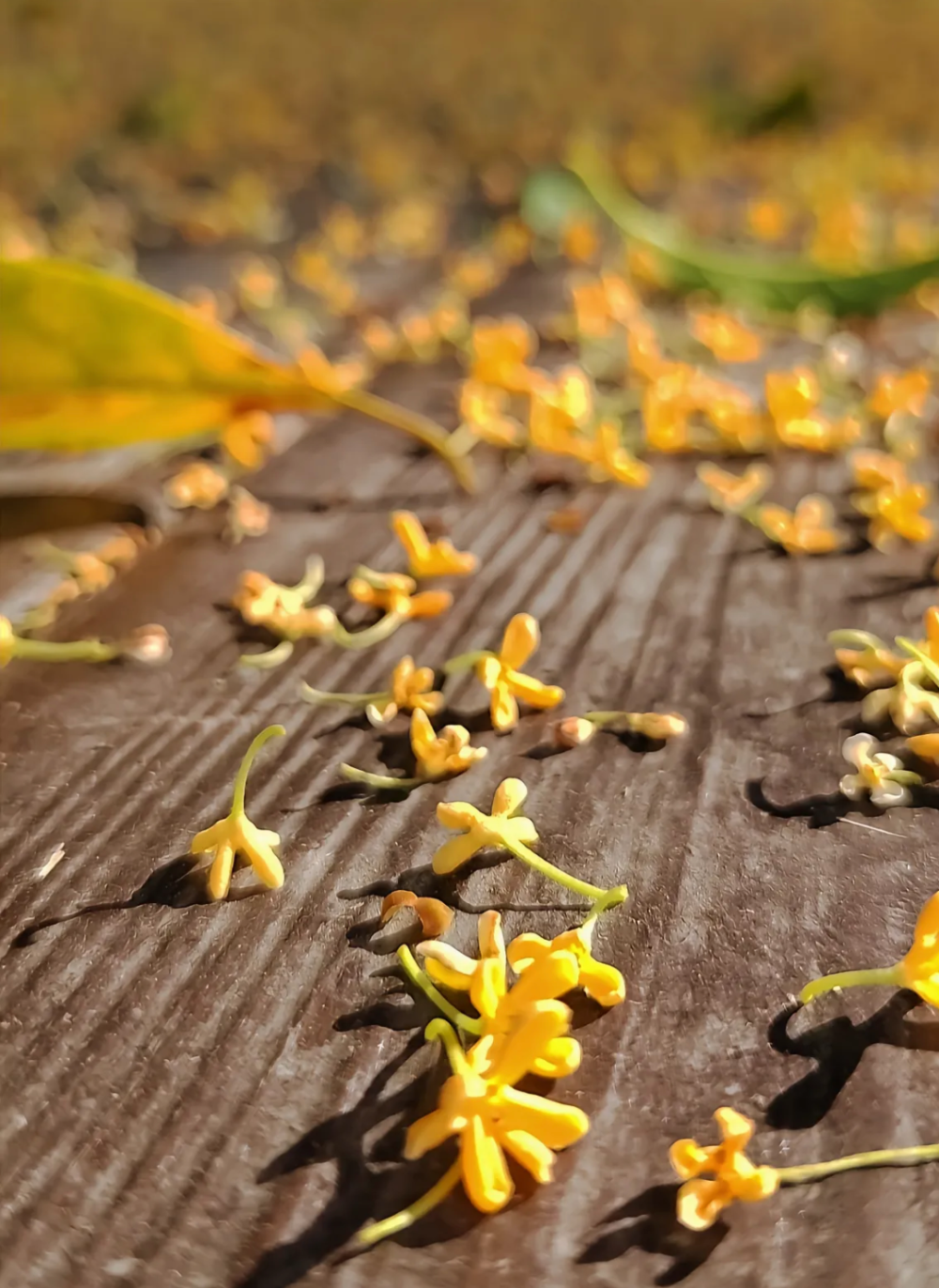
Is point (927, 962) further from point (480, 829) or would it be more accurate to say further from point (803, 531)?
point (803, 531)

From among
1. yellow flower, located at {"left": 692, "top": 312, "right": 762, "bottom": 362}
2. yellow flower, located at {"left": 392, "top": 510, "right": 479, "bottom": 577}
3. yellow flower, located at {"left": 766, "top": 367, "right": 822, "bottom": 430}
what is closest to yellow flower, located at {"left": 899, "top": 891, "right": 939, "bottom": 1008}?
yellow flower, located at {"left": 392, "top": 510, "right": 479, "bottom": 577}

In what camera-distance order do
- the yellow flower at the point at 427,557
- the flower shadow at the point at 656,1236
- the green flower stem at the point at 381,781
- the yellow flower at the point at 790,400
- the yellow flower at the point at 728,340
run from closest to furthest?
the flower shadow at the point at 656,1236 < the green flower stem at the point at 381,781 < the yellow flower at the point at 427,557 < the yellow flower at the point at 790,400 < the yellow flower at the point at 728,340

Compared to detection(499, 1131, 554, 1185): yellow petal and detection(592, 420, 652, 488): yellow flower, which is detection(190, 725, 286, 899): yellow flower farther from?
detection(592, 420, 652, 488): yellow flower

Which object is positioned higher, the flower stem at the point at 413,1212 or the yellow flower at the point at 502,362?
the yellow flower at the point at 502,362

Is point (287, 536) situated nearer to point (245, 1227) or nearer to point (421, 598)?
point (421, 598)

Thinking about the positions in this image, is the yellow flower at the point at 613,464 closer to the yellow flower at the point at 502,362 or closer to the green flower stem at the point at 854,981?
the yellow flower at the point at 502,362

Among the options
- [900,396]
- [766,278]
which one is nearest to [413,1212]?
[900,396]

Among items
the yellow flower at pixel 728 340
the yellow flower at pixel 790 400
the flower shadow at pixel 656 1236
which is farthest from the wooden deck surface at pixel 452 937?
the yellow flower at pixel 728 340
